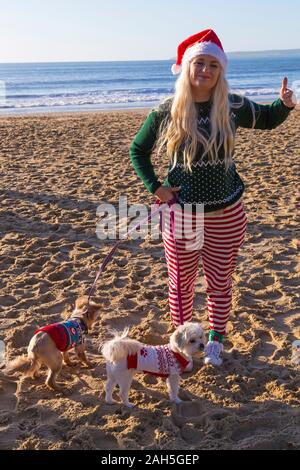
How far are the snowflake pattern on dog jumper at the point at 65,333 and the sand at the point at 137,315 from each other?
29 cm

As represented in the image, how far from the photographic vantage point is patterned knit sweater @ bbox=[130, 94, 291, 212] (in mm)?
3125

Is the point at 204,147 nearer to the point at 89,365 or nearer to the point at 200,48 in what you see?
the point at 200,48

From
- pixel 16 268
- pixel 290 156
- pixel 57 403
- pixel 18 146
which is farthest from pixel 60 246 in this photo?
pixel 18 146

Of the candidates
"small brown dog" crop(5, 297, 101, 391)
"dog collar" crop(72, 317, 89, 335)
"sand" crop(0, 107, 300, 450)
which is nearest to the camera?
"sand" crop(0, 107, 300, 450)

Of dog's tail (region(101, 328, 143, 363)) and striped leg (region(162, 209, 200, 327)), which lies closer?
dog's tail (region(101, 328, 143, 363))

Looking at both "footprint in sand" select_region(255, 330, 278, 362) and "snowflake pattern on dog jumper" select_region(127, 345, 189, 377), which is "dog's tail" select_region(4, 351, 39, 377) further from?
"footprint in sand" select_region(255, 330, 278, 362)

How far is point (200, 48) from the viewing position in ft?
10.0

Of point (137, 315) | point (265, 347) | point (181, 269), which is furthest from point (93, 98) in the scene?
point (181, 269)

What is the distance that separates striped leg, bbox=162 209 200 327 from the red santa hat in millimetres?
1046

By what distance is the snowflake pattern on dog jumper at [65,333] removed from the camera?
11.0 ft

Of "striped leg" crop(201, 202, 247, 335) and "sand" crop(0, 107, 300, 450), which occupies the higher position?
"striped leg" crop(201, 202, 247, 335)

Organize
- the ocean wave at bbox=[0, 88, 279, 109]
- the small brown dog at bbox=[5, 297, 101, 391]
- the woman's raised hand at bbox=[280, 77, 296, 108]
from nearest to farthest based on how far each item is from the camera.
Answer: the woman's raised hand at bbox=[280, 77, 296, 108]
the small brown dog at bbox=[5, 297, 101, 391]
the ocean wave at bbox=[0, 88, 279, 109]

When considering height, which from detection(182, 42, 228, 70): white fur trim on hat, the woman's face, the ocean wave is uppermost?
detection(182, 42, 228, 70): white fur trim on hat

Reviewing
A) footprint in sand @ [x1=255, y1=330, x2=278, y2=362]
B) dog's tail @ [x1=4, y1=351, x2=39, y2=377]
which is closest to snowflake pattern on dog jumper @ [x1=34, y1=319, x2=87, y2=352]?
dog's tail @ [x1=4, y1=351, x2=39, y2=377]
